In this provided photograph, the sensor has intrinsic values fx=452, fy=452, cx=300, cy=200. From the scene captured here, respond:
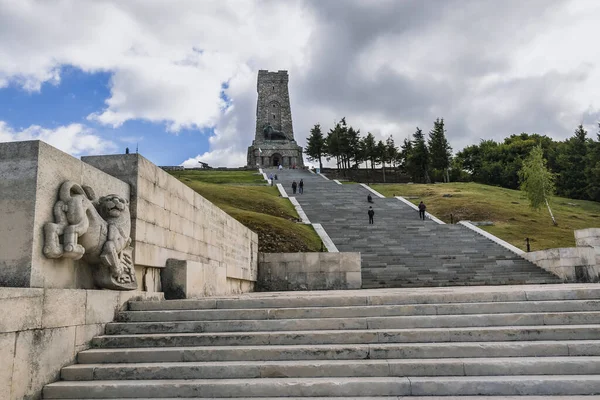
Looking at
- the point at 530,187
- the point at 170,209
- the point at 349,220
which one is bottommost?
the point at 170,209

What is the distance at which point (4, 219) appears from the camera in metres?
4.88

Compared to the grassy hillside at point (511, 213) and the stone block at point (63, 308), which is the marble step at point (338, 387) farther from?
the grassy hillside at point (511, 213)

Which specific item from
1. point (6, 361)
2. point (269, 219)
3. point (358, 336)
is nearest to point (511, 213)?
point (269, 219)

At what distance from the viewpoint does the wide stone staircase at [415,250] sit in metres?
16.2

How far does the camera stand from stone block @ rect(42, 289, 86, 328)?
183 inches

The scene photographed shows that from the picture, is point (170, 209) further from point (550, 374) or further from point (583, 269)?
point (583, 269)

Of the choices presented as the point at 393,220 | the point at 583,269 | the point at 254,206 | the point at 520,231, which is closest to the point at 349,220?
the point at 393,220

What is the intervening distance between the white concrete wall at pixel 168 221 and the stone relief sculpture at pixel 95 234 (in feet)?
2.11

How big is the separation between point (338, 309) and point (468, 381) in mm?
2009

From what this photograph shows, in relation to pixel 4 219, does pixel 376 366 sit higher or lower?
lower

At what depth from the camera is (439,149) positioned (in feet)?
178

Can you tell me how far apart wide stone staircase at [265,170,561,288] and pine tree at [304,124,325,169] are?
118ft

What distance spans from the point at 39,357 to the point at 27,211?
5.00 feet

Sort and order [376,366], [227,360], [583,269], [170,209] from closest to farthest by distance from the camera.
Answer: [376,366]
[227,360]
[170,209]
[583,269]
